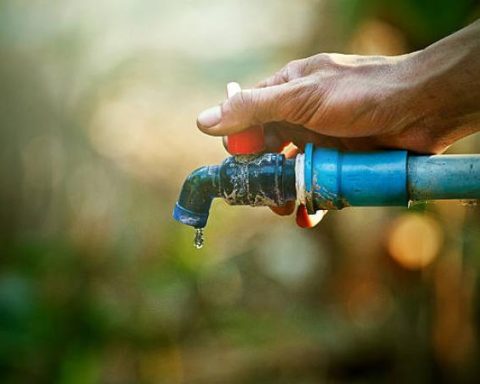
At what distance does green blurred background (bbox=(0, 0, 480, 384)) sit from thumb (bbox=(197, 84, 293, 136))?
1915mm

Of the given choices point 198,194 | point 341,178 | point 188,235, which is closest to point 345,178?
point 341,178

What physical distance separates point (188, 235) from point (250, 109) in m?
2.06

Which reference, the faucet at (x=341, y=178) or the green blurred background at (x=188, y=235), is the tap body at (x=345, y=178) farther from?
the green blurred background at (x=188, y=235)

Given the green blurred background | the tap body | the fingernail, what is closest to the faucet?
the tap body

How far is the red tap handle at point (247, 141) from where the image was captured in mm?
1381

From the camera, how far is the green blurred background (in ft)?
10.9

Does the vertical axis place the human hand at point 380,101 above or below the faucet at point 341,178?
above

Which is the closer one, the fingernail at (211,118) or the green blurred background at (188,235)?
the fingernail at (211,118)

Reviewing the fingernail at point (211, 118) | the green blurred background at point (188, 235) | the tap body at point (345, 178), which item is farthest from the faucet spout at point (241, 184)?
the green blurred background at point (188, 235)

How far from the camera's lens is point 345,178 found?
4.08ft

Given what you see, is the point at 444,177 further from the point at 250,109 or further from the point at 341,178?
the point at 250,109

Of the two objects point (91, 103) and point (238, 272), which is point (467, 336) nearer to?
point (238, 272)

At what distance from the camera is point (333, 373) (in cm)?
364

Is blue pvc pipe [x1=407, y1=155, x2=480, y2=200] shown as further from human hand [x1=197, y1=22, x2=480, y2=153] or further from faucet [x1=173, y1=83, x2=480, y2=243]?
human hand [x1=197, y1=22, x2=480, y2=153]
